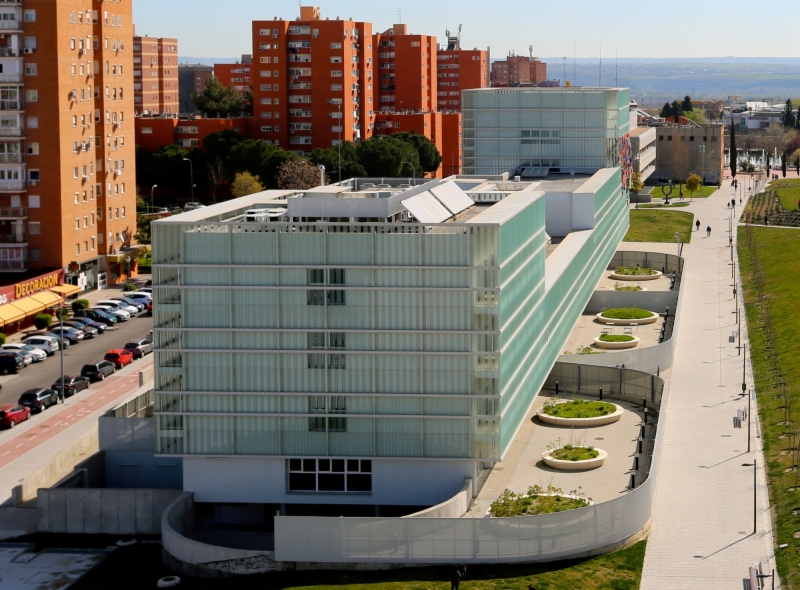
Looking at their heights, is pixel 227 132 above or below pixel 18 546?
above

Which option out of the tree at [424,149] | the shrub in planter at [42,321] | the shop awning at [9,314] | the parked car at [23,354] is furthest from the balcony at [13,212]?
the tree at [424,149]

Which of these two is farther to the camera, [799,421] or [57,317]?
[57,317]

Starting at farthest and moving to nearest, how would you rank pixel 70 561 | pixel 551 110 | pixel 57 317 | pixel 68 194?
pixel 551 110 → pixel 68 194 → pixel 57 317 → pixel 70 561


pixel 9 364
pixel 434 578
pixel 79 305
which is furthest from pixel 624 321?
pixel 434 578

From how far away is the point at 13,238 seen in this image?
87.1m

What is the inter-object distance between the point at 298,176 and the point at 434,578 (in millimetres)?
80470

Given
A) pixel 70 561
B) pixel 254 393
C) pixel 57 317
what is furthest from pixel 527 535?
pixel 57 317

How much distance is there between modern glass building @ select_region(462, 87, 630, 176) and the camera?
313 feet

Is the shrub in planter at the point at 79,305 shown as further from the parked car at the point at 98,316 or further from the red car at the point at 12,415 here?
the red car at the point at 12,415

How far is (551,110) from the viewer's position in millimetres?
96188

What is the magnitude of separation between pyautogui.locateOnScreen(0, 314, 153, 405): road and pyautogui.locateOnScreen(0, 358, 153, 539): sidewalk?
101 inches

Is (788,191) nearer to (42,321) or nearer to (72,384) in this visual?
(42,321)

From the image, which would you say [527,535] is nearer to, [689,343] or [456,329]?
[456,329]

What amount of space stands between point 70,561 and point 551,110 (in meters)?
59.2
